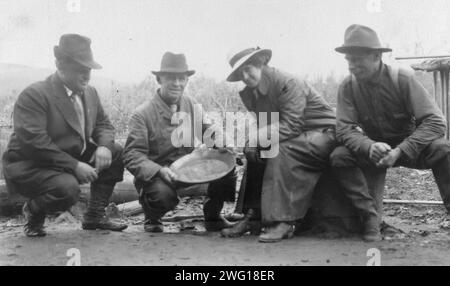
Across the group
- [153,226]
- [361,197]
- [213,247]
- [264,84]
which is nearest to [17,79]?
[153,226]

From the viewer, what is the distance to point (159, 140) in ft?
16.1

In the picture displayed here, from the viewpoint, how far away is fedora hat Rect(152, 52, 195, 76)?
484 cm

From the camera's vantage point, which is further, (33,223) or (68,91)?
(68,91)

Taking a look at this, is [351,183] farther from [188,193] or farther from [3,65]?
[3,65]

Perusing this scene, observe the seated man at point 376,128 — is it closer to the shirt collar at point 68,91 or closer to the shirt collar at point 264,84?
the shirt collar at point 264,84

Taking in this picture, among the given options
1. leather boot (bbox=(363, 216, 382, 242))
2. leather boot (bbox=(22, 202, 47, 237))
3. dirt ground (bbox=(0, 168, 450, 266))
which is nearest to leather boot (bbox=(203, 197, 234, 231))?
dirt ground (bbox=(0, 168, 450, 266))

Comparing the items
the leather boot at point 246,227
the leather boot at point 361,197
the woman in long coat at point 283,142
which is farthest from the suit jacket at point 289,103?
the leather boot at point 246,227

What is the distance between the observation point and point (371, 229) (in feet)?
13.9

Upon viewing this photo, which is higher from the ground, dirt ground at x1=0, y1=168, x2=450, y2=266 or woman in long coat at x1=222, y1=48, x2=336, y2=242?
woman in long coat at x1=222, y1=48, x2=336, y2=242

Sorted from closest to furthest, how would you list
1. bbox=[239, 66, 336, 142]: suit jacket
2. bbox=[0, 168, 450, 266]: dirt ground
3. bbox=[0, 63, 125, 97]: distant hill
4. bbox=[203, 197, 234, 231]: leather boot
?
bbox=[0, 168, 450, 266]: dirt ground
bbox=[239, 66, 336, 142]: suit jacket
bbox=[203, 197, 234, 231]: leather boot
bbox=[0, 63, 125, 97]: distant hill

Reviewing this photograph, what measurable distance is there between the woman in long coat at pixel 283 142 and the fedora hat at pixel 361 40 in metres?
0.54

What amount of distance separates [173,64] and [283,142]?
127 cm

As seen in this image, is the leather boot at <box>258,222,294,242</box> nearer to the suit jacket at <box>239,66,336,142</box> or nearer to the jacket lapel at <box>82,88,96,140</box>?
the suit jacket at <box>239,66,336,142</box>

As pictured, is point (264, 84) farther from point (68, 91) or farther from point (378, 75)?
point (68, 91)
